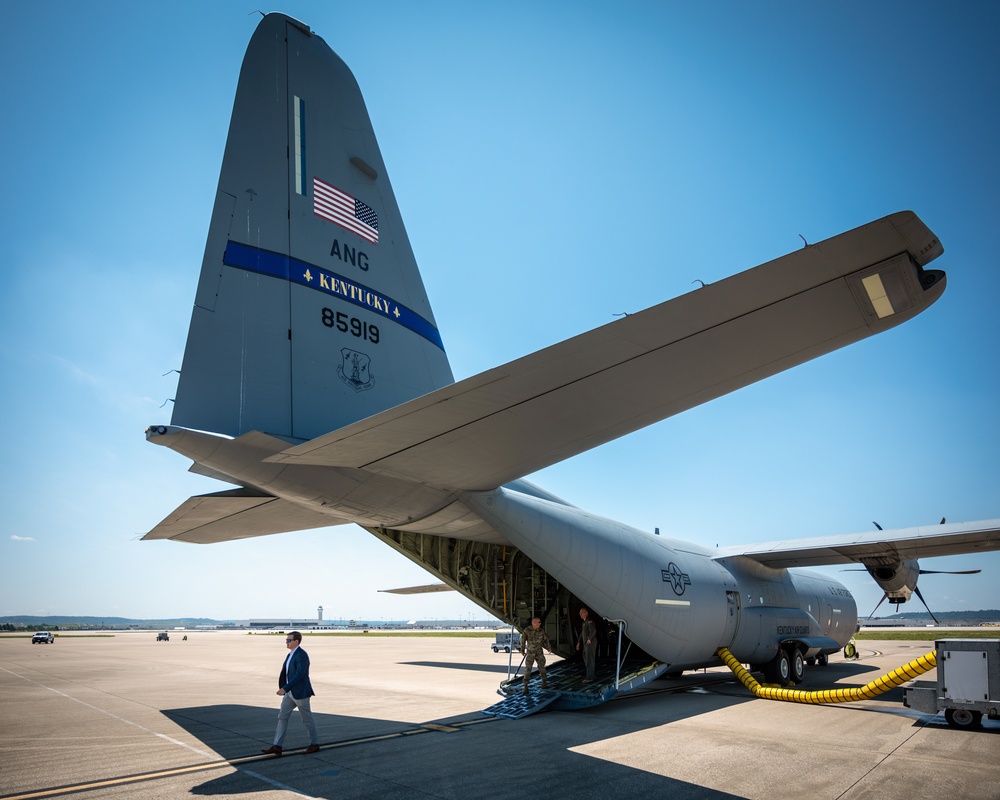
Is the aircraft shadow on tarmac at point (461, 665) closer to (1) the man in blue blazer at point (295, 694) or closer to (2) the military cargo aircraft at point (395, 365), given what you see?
(2) the military cargo aircraft at point (395, 365)

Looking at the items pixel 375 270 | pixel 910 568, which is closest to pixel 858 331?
pixel 375 270

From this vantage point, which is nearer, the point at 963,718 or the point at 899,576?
the point at 963,718

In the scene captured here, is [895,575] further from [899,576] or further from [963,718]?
[963,718]

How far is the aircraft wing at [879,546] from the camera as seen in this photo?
35.7 feet

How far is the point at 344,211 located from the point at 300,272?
→ 105 cm

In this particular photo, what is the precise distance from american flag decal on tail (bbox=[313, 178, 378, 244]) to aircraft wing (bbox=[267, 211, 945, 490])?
2914mm

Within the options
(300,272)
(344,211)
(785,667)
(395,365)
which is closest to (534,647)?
(395,365)

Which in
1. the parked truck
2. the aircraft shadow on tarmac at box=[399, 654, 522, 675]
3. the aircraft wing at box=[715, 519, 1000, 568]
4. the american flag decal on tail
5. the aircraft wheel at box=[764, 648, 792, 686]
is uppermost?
the american flag decal on tail

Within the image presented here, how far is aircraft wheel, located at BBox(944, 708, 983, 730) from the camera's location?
7.94 metres

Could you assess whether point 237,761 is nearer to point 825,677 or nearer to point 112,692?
point 112,692

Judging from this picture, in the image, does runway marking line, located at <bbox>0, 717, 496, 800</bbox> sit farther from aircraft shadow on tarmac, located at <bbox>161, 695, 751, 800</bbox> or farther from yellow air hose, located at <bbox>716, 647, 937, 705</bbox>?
yellow air hose, located at <bbox>716, 647, 937, 705</bbox>

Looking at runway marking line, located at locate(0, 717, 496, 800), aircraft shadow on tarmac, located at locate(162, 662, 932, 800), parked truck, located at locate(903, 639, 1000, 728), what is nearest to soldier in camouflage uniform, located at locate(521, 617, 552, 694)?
aircraft shadow on tarmac, located at locate(162, 662, 932, 800)

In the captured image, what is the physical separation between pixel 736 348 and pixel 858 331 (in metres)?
0.90

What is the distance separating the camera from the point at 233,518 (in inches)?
308
